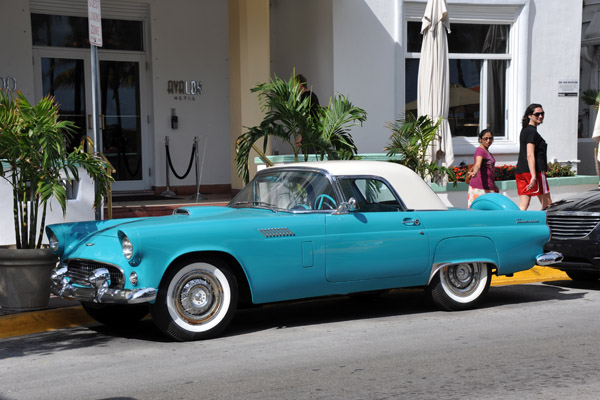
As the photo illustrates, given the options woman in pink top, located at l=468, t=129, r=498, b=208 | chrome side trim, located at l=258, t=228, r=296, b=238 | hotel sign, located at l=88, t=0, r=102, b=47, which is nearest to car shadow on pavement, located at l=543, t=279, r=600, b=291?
woman in pink top, located at l=468, t=129, r=498, b=208

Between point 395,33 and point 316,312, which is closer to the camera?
point 316,312

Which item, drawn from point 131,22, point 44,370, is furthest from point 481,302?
point 131,22

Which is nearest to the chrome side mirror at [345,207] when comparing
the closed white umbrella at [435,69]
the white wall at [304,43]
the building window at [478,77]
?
the closed white umbrella at [435,69]

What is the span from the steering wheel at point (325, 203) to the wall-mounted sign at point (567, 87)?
9400 millimetres

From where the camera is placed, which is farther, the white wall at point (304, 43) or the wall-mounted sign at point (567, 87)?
the wall-mounted sign at point (567, 87)

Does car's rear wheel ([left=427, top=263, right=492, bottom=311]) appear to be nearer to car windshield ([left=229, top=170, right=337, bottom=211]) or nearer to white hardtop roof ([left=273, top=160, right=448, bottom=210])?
white hardtop roof ([left=273, top=160, right=448, bottom=210])

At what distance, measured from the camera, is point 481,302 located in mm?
8367

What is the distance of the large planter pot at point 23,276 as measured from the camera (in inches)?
297

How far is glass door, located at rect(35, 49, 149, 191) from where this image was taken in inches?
555

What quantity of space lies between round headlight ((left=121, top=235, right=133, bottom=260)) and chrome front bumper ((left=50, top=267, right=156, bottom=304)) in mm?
241

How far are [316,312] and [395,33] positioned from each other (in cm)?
728

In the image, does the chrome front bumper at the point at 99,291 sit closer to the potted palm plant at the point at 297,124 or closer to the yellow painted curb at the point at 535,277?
the potted palm plant at the point at 297,124

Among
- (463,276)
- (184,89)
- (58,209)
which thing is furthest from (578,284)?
(184,89)

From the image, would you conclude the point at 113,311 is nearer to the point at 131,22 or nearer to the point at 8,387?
the point at 8,387
